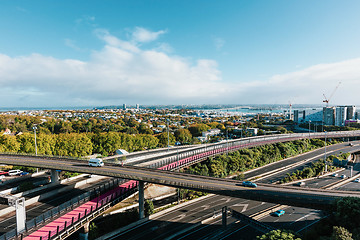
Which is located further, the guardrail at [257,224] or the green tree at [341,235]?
the guardrail at [257,224]

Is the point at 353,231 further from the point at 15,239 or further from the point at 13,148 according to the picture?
the point at 13,148

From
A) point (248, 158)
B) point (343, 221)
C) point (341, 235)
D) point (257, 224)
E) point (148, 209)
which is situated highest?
point (341, 235)

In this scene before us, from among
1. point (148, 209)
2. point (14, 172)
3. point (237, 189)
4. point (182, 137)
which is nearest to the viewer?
point (237, 189)

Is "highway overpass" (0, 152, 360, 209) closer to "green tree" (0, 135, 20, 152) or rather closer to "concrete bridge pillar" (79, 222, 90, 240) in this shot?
"concrete bridge pillar" (79, 222, 90, 240)

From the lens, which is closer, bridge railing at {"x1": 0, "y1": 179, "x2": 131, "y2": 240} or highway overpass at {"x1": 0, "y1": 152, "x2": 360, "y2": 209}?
bridge railing at {"x1": 0, "y1": 179, "x2": 131, "y2": 240}

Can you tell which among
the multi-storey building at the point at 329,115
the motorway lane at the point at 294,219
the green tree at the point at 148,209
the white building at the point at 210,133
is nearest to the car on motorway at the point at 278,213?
the motorway lane at the point at 294,219

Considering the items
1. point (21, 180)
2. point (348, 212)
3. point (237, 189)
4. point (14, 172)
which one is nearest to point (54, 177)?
point (21, 180)

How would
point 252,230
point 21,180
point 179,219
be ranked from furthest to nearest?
point 21,180
point 179,219
point 252,230

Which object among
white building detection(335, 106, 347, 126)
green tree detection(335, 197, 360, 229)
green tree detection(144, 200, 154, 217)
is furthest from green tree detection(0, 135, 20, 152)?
white building detection(335, 106, 347, 126)

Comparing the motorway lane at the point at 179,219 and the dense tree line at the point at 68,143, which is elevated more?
the dense tree line at the point at 68,143

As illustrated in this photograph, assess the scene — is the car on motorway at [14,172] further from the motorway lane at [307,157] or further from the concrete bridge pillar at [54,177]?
the motorway lane at [307,157]

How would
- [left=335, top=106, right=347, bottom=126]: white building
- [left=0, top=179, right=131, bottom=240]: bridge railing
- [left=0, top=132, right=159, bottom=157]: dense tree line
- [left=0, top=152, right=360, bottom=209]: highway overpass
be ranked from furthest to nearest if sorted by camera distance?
[left=335, top=106, right=347, bottom=126]: white building, [left=0, top=132, right=159, bottom=157]: dense tree line, [left=0, top=152, right=360, bottom=209]: highway overpass, [left=0, top=179, right=131, bottom=240]: bridge railing

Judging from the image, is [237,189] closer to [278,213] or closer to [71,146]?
[278,213]
